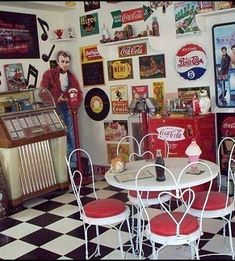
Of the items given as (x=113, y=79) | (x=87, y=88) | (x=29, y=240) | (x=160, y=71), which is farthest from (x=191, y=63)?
(x=29, y=240)

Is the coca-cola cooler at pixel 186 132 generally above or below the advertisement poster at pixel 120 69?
below

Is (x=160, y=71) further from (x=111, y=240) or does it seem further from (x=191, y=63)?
(x=111, y=240)

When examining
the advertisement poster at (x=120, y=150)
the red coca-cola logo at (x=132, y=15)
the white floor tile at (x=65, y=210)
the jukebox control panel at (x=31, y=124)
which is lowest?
the white floor tile at (x=65, y=210)

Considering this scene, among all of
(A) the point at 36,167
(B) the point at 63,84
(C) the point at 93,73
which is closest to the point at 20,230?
(A) the point at 36,167

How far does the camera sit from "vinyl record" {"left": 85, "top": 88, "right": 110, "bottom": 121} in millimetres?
5316

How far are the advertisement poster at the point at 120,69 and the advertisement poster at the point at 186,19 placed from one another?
2.84 feet

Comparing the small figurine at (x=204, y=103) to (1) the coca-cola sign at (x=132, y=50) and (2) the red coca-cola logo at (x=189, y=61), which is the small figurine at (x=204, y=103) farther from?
(1) the coca-cola sign at (x=132, y=50)

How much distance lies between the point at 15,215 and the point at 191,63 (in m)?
2.77

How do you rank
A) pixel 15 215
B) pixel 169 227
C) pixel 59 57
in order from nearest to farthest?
pixel 169 227, pixel 15 215, pixel 59 57

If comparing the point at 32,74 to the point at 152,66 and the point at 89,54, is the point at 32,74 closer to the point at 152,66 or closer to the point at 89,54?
the point at 89,54

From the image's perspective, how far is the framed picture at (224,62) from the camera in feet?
13.0

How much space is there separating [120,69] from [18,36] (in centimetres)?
151

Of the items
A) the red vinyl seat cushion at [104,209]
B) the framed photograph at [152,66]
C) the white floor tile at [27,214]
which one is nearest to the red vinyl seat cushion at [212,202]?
the red vinyl seat cushion at [104,209]

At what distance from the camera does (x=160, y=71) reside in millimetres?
4578
